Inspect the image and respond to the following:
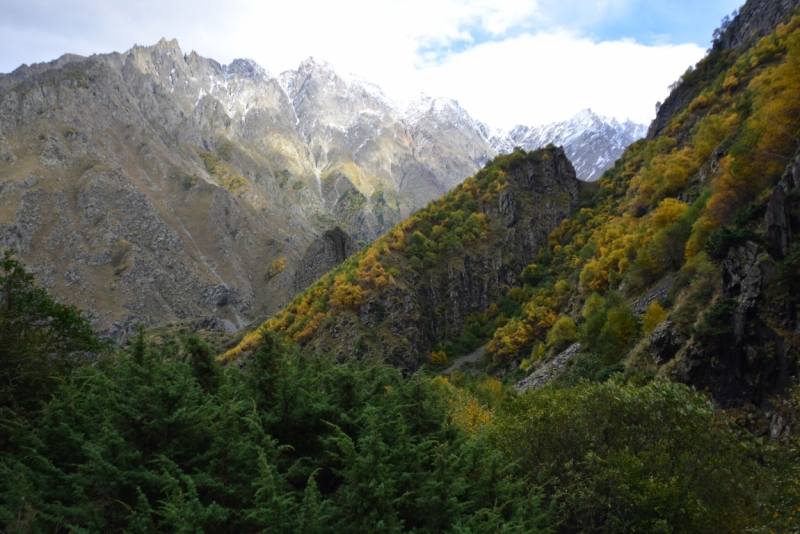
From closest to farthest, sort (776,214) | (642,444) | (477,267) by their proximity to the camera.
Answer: (642,444) → (776,214) → (477,267)

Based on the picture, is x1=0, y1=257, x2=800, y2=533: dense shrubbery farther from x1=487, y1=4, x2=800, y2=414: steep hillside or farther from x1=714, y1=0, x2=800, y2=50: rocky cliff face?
x1=714, y1=0, x2=800, y2=50: rocky cliff face

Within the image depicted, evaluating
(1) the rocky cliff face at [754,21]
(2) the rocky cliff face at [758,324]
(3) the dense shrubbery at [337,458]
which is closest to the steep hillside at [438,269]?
(1) the rocky cliff face at [754,21]

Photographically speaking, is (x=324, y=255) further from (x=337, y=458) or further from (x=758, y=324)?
(x=337, y=458)

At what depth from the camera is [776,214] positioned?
32062mm

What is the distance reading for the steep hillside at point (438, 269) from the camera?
297ft

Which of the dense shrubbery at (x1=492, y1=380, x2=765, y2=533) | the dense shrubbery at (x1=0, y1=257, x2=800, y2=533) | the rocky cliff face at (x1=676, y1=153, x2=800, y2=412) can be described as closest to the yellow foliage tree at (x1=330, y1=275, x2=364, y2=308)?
the rocky cliff face at (x1=676, y1=153, x2=800, y2=412)

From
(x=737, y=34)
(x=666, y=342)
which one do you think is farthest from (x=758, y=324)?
(x=737, y=34)

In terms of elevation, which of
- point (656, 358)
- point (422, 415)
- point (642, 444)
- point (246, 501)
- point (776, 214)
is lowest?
point (656, 358)

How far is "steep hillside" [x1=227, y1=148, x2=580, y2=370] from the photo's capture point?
297 feet

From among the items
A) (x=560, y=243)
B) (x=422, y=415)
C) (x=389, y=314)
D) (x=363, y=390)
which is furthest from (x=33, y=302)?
(x=560, y=243)

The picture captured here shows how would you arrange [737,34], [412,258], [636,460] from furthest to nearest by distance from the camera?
[737,34] < [412,258] < [636,460]

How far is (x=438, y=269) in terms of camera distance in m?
111

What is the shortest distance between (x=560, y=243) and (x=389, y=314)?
5020 cm

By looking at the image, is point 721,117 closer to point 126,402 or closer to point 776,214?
point 776,214
